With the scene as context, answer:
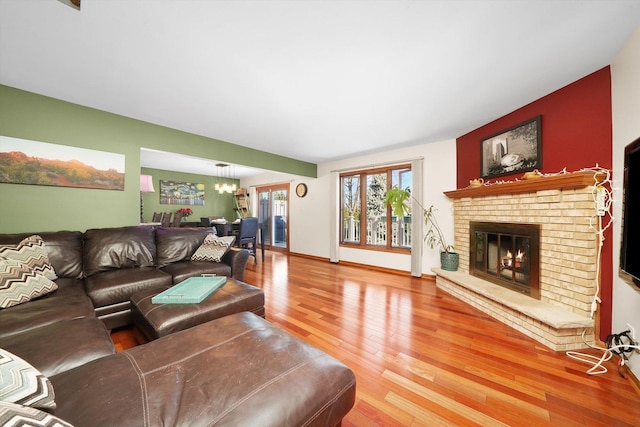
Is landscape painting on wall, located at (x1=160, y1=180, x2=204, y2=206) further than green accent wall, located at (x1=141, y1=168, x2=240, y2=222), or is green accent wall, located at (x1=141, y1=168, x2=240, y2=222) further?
landscape painting on wall, located at (x1=160, y1=180, x2=204, y2=206)

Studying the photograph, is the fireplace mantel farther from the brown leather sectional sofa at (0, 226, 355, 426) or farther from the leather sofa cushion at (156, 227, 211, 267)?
the leather sofa cushion at (156, 227, 211, 267)

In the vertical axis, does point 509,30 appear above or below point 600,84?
above

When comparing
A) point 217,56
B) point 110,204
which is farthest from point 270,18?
point 110,204

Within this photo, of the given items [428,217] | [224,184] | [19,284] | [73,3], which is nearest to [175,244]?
[19,284]

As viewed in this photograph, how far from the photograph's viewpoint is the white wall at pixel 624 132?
4.88 feet

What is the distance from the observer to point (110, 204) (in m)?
2.71

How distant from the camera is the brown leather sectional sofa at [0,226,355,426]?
705 millimetres

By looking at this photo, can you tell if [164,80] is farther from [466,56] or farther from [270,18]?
[466,56]

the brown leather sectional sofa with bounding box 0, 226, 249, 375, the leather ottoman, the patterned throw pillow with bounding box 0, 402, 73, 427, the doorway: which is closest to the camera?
the patterned throw pillow with bounding box 0, 402, 73, 427

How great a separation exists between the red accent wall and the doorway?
16.4 feet

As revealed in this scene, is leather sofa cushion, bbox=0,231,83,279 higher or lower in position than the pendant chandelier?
lower

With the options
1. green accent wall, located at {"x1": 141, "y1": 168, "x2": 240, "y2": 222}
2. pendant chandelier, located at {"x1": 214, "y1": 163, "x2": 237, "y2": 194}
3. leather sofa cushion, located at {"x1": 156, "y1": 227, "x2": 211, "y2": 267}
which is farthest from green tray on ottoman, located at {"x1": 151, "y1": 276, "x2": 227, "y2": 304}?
green accent wall, located at {"x1": 141, "y1": 168, "x2": 240, "y2": 222}

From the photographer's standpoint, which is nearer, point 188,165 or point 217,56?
point 217,56

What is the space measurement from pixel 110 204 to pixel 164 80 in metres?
1.73
